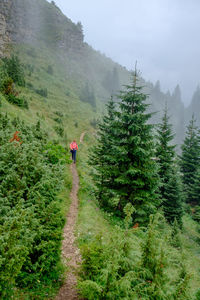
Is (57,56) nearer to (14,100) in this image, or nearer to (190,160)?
(14,100)

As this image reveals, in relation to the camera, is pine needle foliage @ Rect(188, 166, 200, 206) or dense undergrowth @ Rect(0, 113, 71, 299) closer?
dense undergrowth @ Rect(0, 113, 71, 299)

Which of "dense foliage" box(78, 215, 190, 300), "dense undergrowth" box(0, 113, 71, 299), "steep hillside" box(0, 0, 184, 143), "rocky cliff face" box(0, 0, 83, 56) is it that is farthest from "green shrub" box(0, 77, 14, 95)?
"rocky cliff face" box(0, 0, 83, 56)

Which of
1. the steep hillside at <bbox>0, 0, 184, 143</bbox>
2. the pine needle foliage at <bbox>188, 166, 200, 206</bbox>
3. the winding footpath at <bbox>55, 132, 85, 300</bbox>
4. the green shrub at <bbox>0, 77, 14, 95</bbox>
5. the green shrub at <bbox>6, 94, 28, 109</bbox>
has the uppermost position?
the steep hillside at <bbox>0, 0, 184, 143</bbox>

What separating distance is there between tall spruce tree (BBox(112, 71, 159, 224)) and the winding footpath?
3.12 metres

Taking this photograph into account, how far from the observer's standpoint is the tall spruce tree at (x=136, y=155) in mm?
12094

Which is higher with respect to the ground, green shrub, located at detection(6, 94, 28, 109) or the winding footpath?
green shrub, located at detection(6, 94, 28, 109)

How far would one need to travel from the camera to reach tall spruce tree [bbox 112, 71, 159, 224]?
12094 mm

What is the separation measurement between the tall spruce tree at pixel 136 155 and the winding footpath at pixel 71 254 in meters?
3.12

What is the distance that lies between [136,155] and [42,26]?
10078cm

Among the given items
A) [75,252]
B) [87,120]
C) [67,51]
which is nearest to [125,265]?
[75,252]

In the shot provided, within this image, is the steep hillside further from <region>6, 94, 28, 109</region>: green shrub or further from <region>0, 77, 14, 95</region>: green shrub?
<region>0, 77, 14, 95</region>: green shrub

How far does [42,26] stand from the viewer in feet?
297

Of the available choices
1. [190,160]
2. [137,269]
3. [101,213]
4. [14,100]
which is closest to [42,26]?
[14,100]

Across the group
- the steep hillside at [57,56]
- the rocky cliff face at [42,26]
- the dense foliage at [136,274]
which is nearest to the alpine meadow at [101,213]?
the dense foliage at [136,274]
